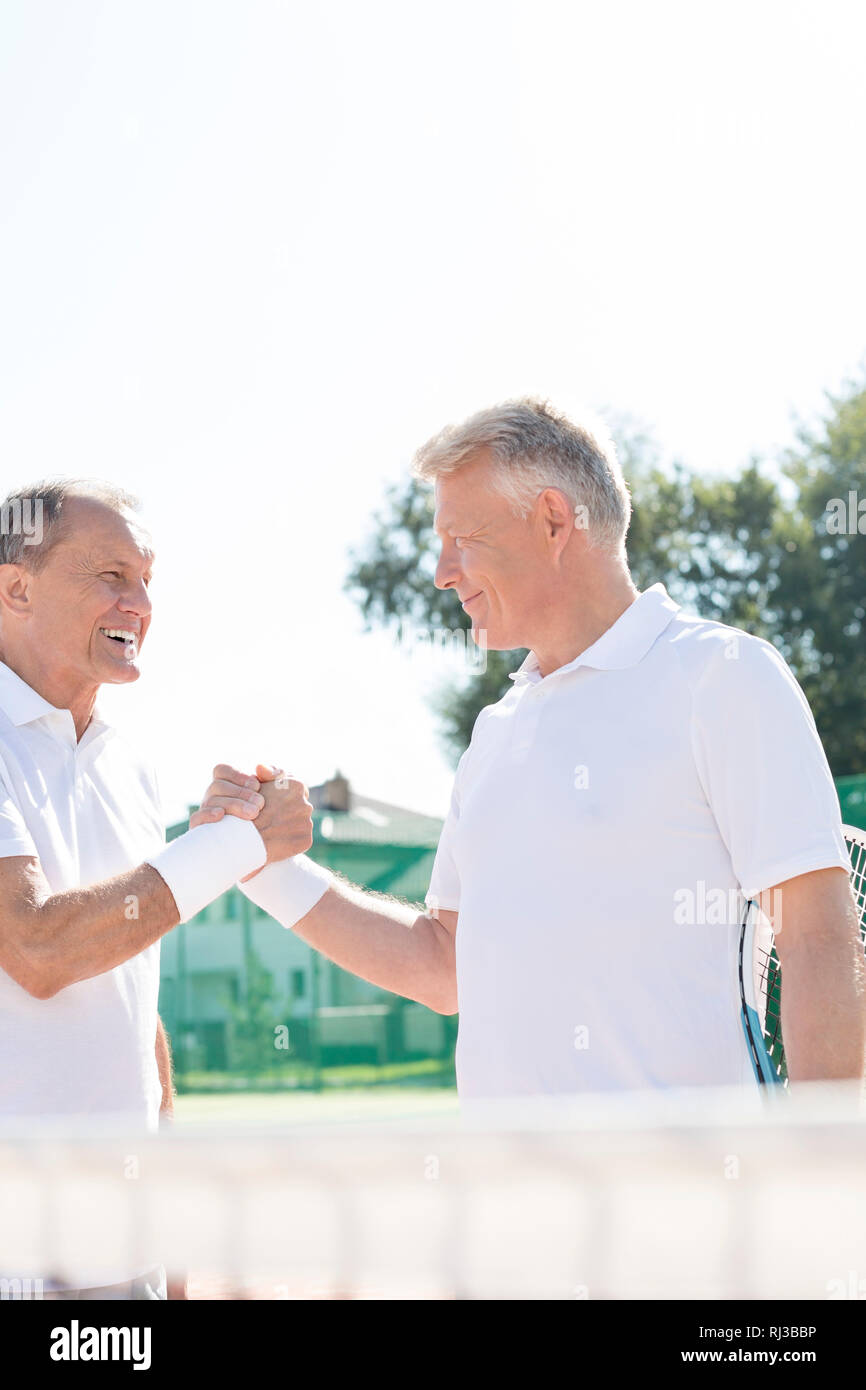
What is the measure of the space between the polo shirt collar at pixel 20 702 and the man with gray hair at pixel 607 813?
913 mm

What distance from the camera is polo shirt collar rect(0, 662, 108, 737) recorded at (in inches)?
114

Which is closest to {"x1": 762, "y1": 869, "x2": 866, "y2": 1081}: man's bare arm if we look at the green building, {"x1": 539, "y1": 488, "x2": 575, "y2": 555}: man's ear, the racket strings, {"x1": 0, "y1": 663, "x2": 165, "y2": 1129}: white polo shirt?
the racket strings

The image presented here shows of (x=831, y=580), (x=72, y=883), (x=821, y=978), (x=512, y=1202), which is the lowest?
(x=512, y=1202)

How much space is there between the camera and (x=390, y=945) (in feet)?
10.4

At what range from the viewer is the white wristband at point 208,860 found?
9.11 ft

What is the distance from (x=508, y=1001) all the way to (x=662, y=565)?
27.5 metres

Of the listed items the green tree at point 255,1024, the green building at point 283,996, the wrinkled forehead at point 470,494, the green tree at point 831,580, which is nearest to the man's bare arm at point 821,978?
the wrinkled forehead at point 470,494

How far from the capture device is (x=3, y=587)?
9.96 ft

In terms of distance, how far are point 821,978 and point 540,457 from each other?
1.21 meters

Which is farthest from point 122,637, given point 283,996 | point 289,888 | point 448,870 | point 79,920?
point 283,996

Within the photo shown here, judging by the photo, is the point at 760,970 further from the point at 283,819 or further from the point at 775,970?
the point at 283,819
